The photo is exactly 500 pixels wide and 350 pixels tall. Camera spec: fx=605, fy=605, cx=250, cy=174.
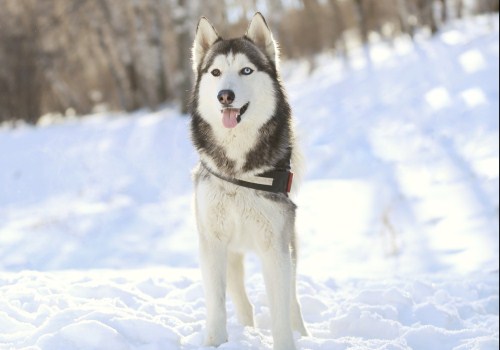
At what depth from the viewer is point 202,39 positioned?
144 inches

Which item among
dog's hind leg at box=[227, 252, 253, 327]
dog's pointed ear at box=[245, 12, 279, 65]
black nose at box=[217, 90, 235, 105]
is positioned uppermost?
dog's pointed ear at box=[245, 12, 279, 65]

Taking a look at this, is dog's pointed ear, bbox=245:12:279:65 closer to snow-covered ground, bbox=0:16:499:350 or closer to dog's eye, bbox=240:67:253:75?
dog's eye, bbox=240:67:253:75

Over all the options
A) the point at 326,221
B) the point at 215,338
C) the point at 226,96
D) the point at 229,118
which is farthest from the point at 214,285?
the point at 326,221

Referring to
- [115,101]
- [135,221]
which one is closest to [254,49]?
[135,221]

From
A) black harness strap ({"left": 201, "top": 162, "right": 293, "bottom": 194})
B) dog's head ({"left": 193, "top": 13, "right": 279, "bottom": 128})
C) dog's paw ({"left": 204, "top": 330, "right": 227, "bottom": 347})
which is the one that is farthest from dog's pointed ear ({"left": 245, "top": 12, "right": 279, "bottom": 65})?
dog's paw ({"left": 204, "top": 330, "right": 227, "bottom": 347})

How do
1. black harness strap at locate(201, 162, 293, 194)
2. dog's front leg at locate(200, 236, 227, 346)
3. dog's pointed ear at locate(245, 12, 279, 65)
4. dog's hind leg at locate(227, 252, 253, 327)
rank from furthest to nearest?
dog's hind leg at locate(227, 252, 253, 327)
dog's pointed ear at locate(245, 12, 279, 65)
dog's front leg at locate(200, 236, 227, 346)
black harness strap at locate(201, 162, 293, 194)

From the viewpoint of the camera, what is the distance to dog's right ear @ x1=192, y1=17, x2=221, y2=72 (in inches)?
141

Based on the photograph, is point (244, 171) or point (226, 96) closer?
point (226, 96)

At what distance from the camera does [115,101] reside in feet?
92.9

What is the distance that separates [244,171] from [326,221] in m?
4.44

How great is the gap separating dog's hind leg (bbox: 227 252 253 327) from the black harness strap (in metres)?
0.65

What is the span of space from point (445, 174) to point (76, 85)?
24013 mm

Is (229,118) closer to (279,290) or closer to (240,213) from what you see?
(240,213)

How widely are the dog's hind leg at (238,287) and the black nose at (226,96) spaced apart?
1108 millimetres
